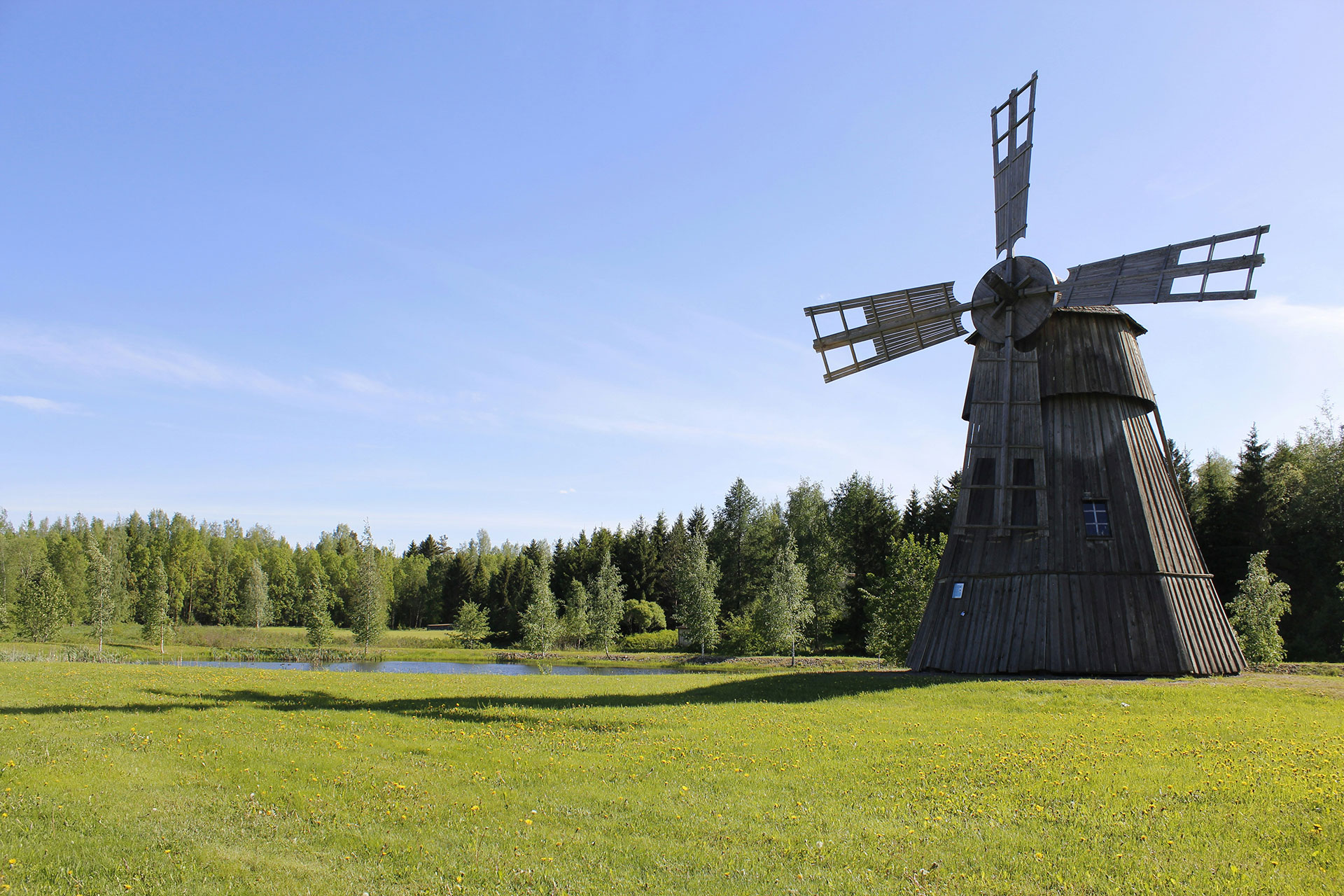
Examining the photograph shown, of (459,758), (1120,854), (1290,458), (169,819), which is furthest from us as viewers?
(1290,458)

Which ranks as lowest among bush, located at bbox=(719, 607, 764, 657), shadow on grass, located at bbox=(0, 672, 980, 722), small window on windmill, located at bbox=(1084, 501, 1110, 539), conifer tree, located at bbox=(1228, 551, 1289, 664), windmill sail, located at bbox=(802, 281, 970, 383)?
bush, located at bbox=(719, 607, 764, 657)

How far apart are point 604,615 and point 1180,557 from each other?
41817mm

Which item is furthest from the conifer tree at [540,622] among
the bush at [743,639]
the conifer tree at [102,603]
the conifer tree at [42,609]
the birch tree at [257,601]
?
the birch tree at [257,601]

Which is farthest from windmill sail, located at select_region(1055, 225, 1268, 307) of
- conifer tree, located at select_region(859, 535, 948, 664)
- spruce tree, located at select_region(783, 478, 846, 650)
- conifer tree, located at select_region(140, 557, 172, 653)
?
conifer tree, located at select_region(140, 557, 172, 653)

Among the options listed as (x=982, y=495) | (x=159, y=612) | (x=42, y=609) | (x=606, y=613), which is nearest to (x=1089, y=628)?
(x=982, y=495)

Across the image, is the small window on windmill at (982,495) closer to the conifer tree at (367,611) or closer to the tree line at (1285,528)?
the tree line at (1285,528)

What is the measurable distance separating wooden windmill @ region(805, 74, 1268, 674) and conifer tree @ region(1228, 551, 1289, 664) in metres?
8.07

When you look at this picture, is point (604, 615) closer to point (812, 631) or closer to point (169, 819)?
point (812, 631)

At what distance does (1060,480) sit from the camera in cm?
2158

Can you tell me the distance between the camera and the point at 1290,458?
52.2 metres

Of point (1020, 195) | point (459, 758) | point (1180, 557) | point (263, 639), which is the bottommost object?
point (263, 639)

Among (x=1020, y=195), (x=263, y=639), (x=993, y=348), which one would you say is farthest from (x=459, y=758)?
(x=263, y=639)

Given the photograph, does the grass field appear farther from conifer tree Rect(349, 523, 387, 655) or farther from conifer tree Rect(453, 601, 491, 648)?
conifer tree Rect(453, 601, 491, 648)

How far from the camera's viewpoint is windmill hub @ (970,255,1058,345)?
22141 mm
